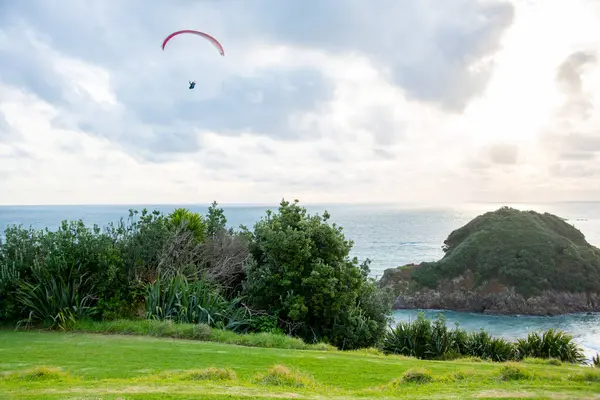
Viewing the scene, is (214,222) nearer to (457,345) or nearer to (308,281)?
(308,281)

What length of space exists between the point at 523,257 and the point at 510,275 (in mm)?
3039

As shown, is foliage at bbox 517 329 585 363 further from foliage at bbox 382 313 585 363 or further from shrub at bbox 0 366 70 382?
shrub at bbox 0 366 70 382

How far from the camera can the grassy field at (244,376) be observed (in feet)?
19.7

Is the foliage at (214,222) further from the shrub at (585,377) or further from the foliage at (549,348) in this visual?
the shrub at (585,377)

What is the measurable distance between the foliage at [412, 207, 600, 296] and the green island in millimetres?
33974

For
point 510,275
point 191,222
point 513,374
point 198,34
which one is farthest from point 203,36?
point 510,275

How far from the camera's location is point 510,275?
157 feet

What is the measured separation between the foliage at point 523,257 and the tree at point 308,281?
35632 mm

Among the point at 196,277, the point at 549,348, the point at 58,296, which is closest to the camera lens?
the point at 58,296

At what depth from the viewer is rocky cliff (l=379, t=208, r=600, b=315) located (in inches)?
1783

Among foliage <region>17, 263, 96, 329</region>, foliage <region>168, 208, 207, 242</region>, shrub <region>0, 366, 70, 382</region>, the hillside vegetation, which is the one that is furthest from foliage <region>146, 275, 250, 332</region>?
shrub <region>0, 366, 70, 382</region>

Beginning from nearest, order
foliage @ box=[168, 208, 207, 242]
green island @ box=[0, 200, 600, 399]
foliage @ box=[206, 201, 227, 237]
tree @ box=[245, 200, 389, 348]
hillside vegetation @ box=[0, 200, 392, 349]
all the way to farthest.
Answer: green island @ box=[0, 200, 600, 399] → hillside vegetation @ box=[0, 200, 392, 349] → tree @ box=[245, 200, 389, 348] → foliage @ box=[168, 208, 207, 242] → foliage @ box=[206, 201, 227, 237]

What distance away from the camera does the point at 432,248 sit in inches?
3866

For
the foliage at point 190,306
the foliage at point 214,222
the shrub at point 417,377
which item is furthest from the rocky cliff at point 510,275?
the shrub at point 417,377
